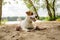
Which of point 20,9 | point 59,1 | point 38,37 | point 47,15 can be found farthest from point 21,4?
point 38,37

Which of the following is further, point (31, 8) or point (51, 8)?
point (51, 8)

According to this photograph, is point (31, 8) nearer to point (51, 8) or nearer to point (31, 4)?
point (31, 4)

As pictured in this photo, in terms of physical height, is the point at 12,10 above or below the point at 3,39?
above

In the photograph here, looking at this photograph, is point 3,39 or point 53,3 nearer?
point 3,39

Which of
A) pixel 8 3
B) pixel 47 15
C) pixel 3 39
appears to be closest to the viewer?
pixel 3 39

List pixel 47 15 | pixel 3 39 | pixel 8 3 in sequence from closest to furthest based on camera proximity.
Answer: pixel 3 39 → pixel 8 3 → pixel 47 15

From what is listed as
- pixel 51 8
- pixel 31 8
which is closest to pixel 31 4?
pixel 31 8

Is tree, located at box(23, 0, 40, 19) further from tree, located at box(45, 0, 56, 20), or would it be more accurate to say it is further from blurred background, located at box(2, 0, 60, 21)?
tree, located at box(45, 0, 56, 20)


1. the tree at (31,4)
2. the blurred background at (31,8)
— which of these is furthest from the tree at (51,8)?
the tree at (31,4)

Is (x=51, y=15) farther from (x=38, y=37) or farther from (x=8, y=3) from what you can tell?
(x=38, y=37)

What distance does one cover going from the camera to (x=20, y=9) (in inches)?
89.7

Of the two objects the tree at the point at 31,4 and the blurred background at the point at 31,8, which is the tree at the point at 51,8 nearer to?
the blurred background at the point at 31,8

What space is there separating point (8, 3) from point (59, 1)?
0.84 metres

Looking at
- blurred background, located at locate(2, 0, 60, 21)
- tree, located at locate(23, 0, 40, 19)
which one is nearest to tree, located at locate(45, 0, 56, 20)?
blurred background, located at locate(2, 0, 60, 21)
